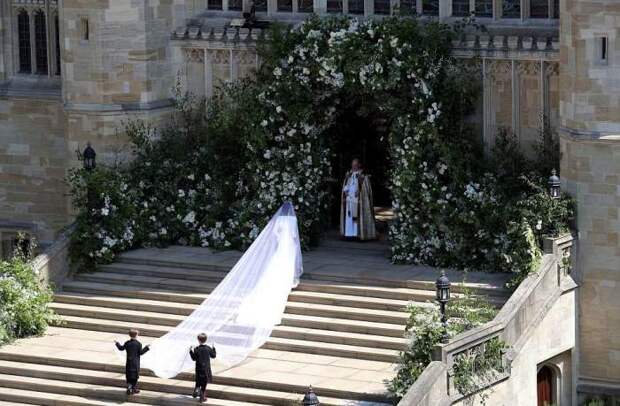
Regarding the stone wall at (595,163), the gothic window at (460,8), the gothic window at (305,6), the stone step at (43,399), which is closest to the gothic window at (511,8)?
the gothic window at (460,8)

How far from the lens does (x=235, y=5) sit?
40.7m

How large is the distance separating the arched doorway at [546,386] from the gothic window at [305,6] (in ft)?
28.1

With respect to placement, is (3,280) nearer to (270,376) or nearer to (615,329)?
(270,376)

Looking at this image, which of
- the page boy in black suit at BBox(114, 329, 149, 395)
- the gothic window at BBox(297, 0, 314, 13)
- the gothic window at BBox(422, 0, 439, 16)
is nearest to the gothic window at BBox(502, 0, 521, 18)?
the gothic window at BBox(422, 0, 439, 16)

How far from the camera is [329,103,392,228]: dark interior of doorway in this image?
40031mm

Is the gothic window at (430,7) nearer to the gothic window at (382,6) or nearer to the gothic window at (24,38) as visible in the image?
the gothic window at (382,6)

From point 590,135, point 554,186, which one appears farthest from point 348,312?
point 590,135

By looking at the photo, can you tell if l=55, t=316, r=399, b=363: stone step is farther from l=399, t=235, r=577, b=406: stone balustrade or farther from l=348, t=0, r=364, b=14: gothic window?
l=348, t=0, r=364, b=14: gothic window

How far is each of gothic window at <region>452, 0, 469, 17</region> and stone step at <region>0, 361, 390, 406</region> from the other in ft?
28.2

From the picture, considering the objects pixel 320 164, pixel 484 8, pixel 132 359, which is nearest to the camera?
pixel 132 359

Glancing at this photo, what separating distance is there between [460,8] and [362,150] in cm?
403

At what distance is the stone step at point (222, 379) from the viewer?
1298 inches

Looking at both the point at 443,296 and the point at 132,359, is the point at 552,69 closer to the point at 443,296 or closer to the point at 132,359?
the point at 443,296

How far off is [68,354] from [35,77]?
352 inches
